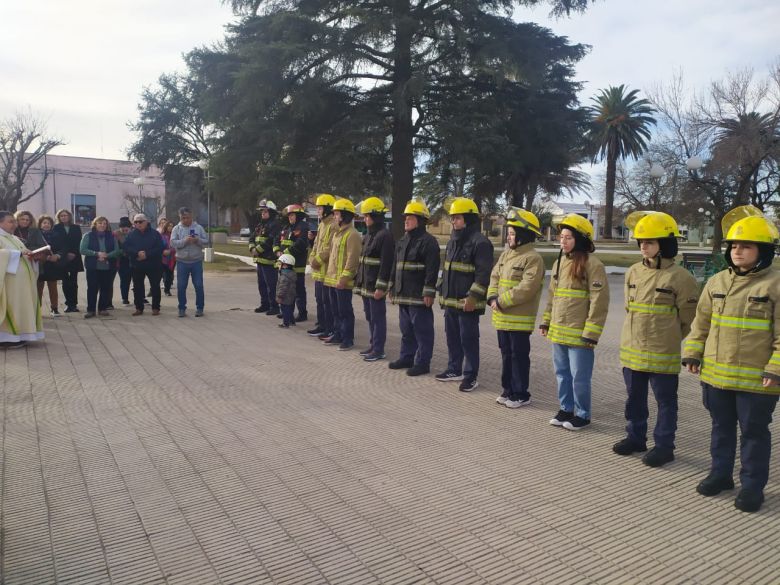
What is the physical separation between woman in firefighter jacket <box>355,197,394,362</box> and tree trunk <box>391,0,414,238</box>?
421 inches

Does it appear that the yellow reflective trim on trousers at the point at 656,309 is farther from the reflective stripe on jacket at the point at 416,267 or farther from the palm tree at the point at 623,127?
the palm tree at the point at 623,127

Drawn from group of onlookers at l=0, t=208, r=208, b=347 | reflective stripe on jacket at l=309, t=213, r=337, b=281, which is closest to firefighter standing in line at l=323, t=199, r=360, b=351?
reflective stripe on jacket at l=309, t=213, r=337, b=281

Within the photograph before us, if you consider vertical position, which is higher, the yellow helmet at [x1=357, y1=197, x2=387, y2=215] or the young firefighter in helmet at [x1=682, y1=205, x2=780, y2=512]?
the yellow helmet at [x1=357, y1=197, x2=387, y2=215]

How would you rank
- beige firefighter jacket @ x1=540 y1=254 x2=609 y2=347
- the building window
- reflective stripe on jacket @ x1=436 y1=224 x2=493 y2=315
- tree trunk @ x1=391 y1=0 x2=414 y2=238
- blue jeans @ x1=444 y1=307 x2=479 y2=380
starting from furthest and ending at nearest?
1. the building window
2. tree trunk @ x1=391 y1=0 x2=414 y2=238
3. blue jeans @ x1=444 y1=307 x2=479 y2=380
4. reflective stripe on jacket @ x1=436 y1=224 x2=493 y2=315
5. beige firefighter jacket @ x1=540 y1=254 x2=609 y2=347

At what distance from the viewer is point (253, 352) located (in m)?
8.15

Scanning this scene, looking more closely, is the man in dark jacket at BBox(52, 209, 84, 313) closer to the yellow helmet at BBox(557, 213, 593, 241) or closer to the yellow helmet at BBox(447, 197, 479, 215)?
the yellow helmet at BBox(447, 197, 479, 215)

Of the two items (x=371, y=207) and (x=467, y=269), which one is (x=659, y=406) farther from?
(x=371, y=207)

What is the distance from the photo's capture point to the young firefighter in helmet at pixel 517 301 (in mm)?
5656

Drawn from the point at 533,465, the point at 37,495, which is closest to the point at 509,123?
the point at 533,465

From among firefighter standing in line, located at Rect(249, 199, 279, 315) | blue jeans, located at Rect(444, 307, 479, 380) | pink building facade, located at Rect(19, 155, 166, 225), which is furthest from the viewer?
pink building facade, located at Rect(19, 155, 166, 225)

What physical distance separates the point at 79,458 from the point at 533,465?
3371 mm

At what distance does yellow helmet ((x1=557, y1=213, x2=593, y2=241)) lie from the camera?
197 inches

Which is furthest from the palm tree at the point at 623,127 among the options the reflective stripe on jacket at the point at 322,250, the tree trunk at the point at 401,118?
the reflective stripe on jacket at the point at 322,250

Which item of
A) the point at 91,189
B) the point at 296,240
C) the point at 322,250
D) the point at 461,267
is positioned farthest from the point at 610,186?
the point at 461,267
